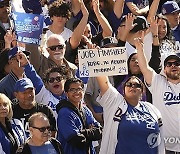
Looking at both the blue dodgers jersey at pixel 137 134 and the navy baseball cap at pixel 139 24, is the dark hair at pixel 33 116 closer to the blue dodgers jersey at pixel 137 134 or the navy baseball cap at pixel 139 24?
the blue dodgers jersey at pixel 137 134

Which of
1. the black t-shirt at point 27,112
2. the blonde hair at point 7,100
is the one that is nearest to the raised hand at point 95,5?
the black t-shirt at point 27,112

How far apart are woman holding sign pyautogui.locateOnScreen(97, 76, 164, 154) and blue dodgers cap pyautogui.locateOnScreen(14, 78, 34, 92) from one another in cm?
87

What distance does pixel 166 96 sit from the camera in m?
7.65

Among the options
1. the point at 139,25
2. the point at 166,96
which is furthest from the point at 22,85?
the point at 139,25

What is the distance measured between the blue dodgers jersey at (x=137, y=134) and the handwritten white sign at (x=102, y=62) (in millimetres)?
527

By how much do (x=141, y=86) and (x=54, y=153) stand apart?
4.93ft

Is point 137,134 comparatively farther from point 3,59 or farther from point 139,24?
point 139,24

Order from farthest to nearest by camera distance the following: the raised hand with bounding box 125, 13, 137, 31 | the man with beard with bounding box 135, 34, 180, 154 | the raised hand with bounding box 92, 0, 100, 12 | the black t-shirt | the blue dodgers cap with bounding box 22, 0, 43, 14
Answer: the raised hand with bounding box 92, 0, 100, 12 < the blue dodgers cap with bounding box 22, 0, 43, 14 < the raised hand with bounding box 125, 13, 137, 31 < the man with beard with bounding box 135, 34, 180, 154 < the black t-shirt

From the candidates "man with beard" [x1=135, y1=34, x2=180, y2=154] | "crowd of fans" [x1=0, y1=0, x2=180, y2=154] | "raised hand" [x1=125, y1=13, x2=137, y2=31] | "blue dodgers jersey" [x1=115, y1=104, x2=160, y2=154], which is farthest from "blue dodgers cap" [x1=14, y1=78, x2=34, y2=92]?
"raised hand" [x1=125, y1=13, x2=137, y2=31]

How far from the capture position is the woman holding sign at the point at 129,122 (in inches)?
273

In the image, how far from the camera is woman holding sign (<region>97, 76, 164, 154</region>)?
6.94 meters

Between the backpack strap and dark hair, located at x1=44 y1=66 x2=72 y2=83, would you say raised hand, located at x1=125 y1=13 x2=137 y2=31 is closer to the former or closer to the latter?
dark hair, located at x1=44 y1=66 x2=72 y2=83

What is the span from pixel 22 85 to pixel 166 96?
71.4 inches

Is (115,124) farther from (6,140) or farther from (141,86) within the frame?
(6,140)
